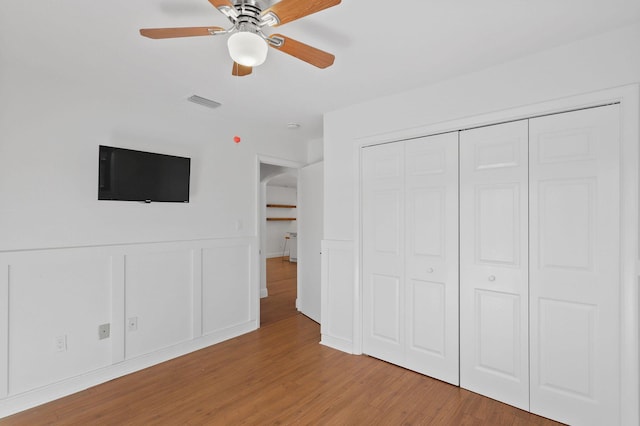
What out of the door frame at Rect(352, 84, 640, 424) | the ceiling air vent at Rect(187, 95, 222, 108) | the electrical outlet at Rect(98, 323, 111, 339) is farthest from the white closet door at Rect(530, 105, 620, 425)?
the electrical outlet at Rect(98, 323, 111, 339)

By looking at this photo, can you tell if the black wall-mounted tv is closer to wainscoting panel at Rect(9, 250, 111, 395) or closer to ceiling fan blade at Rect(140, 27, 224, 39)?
wainscoting panel at Rect(9, 250, 111, 395)

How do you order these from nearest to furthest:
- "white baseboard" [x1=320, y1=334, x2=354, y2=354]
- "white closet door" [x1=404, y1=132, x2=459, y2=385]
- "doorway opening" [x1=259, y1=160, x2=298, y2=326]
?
"white closet door" [x1=404, y1=132, x2=459, y2=385] → "white baseboard" [x1=320, y1=334, x2=354, y2=354] → "doorway opening" [x1=259, y1=160, x2=298, y2=326]

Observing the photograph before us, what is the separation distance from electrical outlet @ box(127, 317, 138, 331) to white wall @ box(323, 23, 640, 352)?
183 cm

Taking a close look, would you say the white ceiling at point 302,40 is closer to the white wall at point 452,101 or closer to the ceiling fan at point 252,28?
the white wall at point 452,101

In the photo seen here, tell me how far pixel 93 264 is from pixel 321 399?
215cm

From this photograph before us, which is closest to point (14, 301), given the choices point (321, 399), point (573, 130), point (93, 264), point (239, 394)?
point (93, 264)

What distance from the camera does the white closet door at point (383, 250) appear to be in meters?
2.95

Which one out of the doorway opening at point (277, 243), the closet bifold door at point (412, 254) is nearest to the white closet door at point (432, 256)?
the closet bifold door at point (412, 254)

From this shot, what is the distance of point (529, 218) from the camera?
7.49 feet

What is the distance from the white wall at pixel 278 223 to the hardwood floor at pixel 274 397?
22.5ft

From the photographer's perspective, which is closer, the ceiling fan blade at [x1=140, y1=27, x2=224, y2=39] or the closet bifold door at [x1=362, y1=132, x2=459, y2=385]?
the ceiling fan blade at [x1=140, y1=27, x2=224, y2=39]

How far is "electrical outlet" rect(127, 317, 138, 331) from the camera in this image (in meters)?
2.83

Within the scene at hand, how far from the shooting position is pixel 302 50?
1724 mm

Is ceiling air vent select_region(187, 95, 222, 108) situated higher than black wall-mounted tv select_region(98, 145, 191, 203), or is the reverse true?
ceiling air vent select_region(187, 95, 222, 108)
